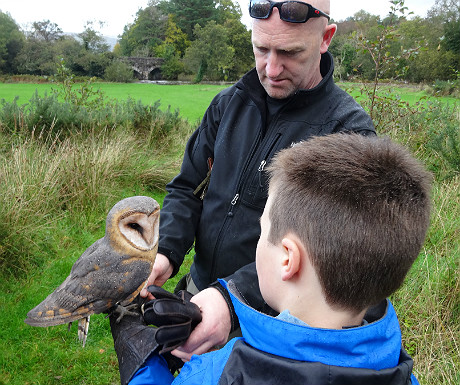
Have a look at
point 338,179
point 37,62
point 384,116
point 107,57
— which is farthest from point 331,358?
point 107,57

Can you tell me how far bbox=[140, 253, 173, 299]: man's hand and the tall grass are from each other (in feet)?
6.21

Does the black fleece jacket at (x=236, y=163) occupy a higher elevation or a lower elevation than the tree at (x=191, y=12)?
lower

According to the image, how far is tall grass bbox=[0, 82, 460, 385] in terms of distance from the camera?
3.24 meters

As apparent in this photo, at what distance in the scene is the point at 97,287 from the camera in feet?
6.68

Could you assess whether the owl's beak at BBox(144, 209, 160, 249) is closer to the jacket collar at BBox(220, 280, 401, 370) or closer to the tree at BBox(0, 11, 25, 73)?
the jacket collar at BBox(220, 280, 401, 370)

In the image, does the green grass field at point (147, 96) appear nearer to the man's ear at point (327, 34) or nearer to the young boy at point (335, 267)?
the man's ear at point (327, 34)

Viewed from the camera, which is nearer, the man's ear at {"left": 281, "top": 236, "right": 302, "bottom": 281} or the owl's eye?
the man's ear at {"left": 281, "top": 236, "right": 302, "bottom": 281}

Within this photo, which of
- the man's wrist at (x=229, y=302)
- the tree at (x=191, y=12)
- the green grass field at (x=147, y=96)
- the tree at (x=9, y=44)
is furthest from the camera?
the tree at (x=191, y=12)

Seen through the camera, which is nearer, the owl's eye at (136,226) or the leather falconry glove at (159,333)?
the leather falconry glove at (159,333)

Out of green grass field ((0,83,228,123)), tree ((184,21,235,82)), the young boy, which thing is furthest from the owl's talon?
tree ((184,21,235,82))

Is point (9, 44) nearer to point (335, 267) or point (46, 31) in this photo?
point (46, 31)

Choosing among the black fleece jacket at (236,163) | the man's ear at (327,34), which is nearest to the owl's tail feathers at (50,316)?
the black fleece jacket at (236,163)

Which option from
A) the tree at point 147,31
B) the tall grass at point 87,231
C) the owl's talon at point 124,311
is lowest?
the tall grass at point 87,231

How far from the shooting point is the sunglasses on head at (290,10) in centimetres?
181
